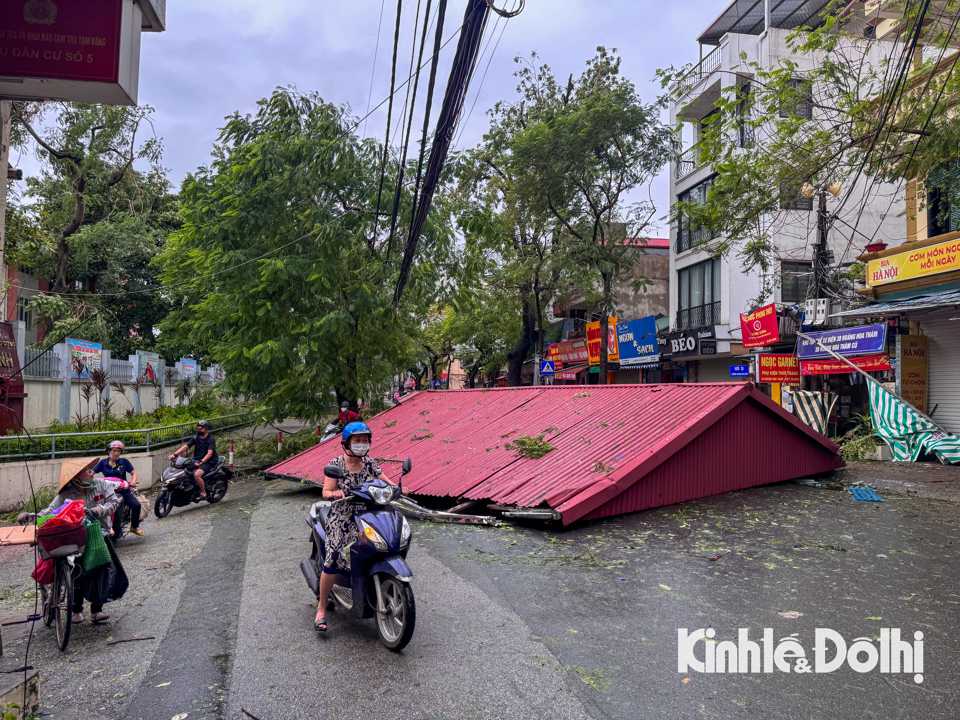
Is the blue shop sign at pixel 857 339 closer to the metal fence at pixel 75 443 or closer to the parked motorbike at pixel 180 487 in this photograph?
the parked motorbike at pixel 180 487

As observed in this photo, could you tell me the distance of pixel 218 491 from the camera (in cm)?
1452

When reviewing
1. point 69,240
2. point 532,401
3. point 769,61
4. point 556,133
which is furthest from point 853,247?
point 69,240

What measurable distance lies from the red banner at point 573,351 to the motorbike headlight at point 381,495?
106 ft

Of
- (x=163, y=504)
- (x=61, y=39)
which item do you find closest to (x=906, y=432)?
(x=163, y=504)

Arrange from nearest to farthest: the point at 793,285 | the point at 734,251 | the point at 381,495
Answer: the point at 381,495 → the point at 793,285 → the point at 734,251

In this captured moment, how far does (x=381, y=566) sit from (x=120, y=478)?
716 cm

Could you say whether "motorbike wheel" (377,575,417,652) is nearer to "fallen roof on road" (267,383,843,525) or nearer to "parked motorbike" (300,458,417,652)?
"parked motorbike" (300,458,417,652)

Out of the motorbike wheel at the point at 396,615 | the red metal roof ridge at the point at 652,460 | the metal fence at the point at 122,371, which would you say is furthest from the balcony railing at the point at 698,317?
the motorbike wheel at the point at 396,615

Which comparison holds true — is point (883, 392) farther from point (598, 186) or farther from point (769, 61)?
point (769, 61)

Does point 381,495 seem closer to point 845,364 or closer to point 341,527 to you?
point 341,527

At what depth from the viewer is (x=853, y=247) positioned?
24719mm

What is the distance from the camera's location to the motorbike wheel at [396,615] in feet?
16.2

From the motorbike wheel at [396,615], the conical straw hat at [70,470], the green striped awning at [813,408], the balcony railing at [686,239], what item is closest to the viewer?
the motorbike wheel at [396,615]

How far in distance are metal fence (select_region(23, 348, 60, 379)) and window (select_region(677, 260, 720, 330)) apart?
2457cm
